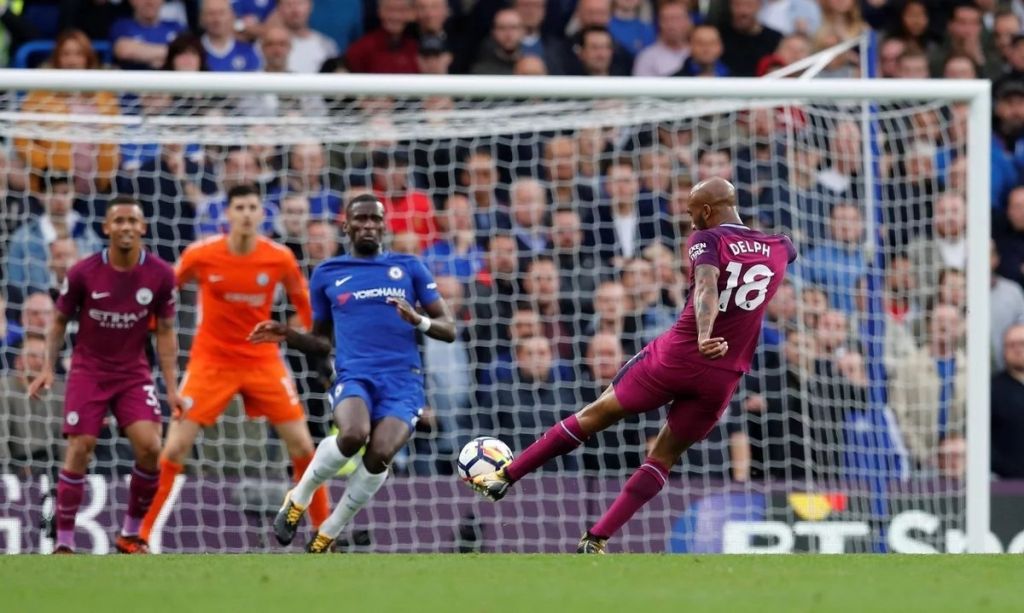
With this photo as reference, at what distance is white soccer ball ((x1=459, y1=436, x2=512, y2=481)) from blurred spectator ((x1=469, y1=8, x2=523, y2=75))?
18.2ft

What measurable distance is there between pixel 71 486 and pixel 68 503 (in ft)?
0.35

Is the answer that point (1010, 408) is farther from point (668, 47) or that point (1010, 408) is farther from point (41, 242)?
point (41, 242)

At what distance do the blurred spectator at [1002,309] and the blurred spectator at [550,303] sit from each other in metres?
3.29

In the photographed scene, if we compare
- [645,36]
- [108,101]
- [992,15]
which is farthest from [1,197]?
[992,15]

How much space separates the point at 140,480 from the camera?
11211mm

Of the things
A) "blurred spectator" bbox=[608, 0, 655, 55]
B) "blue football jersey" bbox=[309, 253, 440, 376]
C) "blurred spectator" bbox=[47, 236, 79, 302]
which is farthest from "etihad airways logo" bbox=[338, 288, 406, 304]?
"blurred spectator" bbox=[608, 0, 655, 55]

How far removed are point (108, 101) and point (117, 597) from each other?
25.2 feet

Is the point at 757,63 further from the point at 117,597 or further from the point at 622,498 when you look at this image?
the point at 117,597

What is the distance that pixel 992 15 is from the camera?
15.7 meters

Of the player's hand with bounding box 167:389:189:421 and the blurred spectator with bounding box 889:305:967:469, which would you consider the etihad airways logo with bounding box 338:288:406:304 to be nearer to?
the player's hand with bounding box 167:389:189:421

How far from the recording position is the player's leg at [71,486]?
434 inches

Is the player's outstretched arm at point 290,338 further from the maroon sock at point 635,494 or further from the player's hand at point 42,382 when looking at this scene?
the maroon sock at point 635,494

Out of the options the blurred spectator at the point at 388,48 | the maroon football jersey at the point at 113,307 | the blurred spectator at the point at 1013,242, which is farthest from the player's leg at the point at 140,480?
the blurred spectator at the point at 1013,242

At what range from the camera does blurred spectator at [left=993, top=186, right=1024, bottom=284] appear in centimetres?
1389
